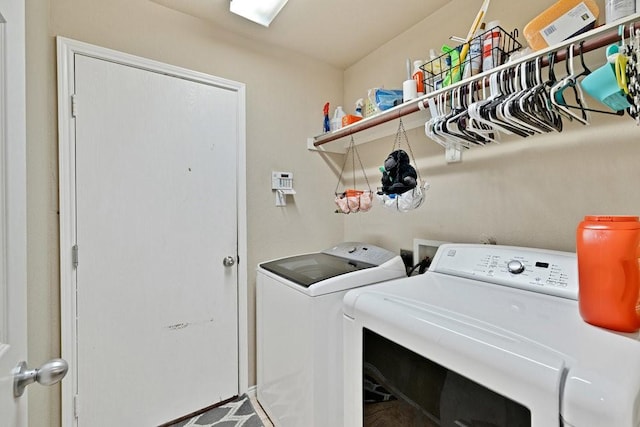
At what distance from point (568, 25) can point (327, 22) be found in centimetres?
126

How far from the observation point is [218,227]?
5.88 ft

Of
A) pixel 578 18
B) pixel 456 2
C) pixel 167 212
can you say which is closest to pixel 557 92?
pixel 578 18

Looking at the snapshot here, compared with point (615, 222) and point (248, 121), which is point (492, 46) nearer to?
point (615, 222)

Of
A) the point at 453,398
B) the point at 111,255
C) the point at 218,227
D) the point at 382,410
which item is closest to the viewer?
the point at 453,398

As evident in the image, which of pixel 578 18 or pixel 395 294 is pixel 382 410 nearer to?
pixel 395 294

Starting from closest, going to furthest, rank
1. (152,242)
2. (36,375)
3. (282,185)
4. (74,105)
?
(36,375), (74,105), (152,242), (282,185)

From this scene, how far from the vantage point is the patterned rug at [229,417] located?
166 centimetres

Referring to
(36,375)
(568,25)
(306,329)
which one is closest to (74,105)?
(36,375)

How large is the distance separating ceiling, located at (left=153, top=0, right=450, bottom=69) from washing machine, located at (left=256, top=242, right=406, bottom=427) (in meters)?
1.43

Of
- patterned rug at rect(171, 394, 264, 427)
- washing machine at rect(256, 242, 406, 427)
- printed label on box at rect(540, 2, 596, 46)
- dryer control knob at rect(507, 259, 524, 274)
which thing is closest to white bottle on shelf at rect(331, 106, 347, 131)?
washing machine at rect(256, 242, 406, 427)

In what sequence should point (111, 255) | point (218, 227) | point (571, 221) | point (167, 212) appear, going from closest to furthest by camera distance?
1. point (571, 221)
2. point (111, 255)
3. point (167, 212)
4. point (218, 227)

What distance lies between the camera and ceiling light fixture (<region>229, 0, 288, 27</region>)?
1.54 meters

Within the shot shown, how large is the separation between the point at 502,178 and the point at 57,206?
2.19 m

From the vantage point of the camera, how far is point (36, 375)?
1.92 ft
